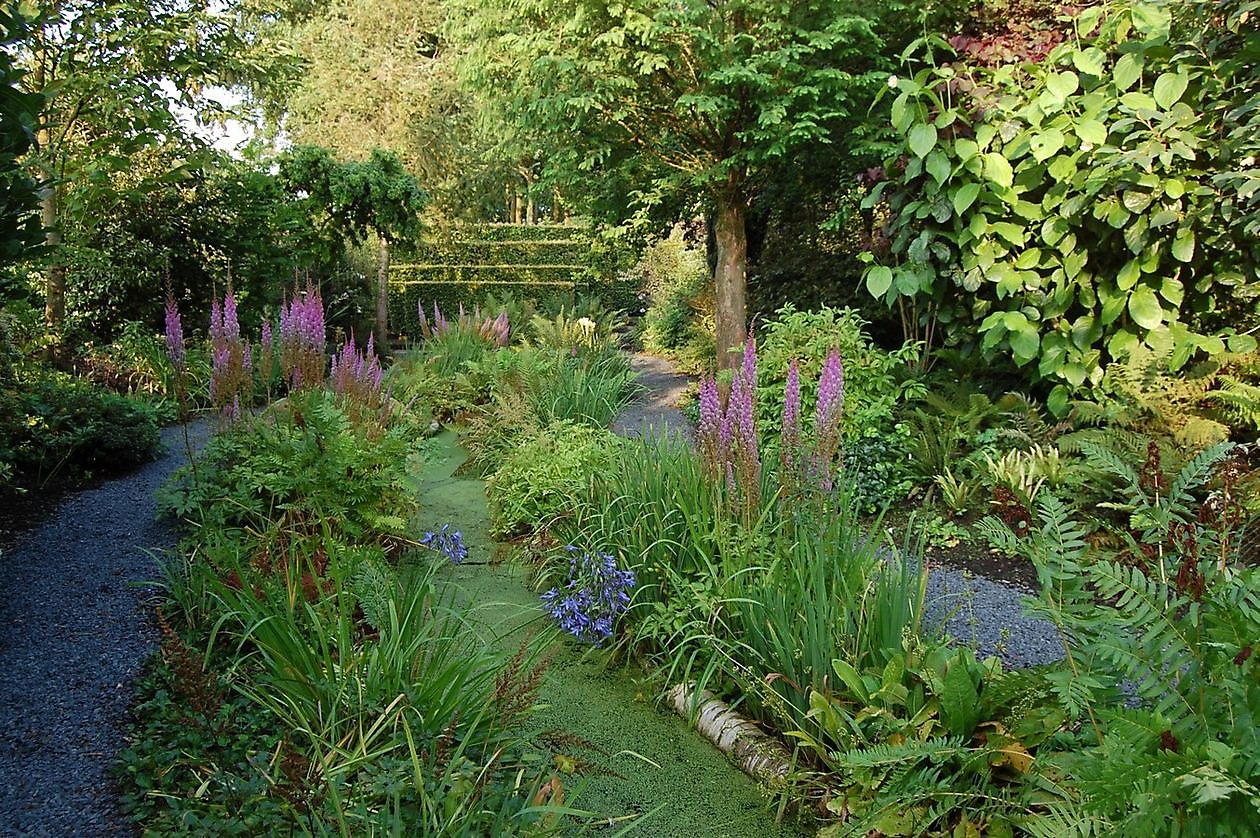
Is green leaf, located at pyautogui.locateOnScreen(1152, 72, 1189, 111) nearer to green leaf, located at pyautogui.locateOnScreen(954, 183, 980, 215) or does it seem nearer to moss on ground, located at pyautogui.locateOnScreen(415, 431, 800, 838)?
green leaf, located at pyautogui.locateOnScreen(954, 183, 980, 215)

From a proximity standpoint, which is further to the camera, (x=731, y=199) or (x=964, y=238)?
(x=731, y=199)

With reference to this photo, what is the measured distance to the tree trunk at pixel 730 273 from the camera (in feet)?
23.4

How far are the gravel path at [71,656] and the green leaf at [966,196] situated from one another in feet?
13.0

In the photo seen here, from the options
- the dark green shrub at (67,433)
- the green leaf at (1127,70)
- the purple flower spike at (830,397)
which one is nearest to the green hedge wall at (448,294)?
the dark green shrub at (67,433)

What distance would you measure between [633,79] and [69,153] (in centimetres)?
472

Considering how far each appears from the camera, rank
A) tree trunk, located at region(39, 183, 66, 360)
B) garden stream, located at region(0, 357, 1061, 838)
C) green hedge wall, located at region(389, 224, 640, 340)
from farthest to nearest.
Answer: green hedge wall, located at region(389, 224, 640, 340)
tree trunk, located at region(39, 183, 66, 360)
garden stream, located at region(0, 357, 1061, 838)

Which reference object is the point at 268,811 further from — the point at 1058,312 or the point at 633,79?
the point at 633,79

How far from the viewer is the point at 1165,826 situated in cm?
134

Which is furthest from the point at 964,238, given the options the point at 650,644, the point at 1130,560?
the point at 650,644

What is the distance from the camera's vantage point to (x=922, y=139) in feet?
13.6

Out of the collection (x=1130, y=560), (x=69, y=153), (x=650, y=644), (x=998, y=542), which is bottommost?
(x=650, y=644)

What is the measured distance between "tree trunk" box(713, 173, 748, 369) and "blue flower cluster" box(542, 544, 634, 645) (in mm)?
4163

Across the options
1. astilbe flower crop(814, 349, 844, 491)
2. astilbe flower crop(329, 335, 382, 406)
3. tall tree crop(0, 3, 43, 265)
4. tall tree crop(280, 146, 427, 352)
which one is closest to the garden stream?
astilbe flower crop(329, 335, 382, 406)

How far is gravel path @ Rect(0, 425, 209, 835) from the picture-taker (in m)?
1.89
